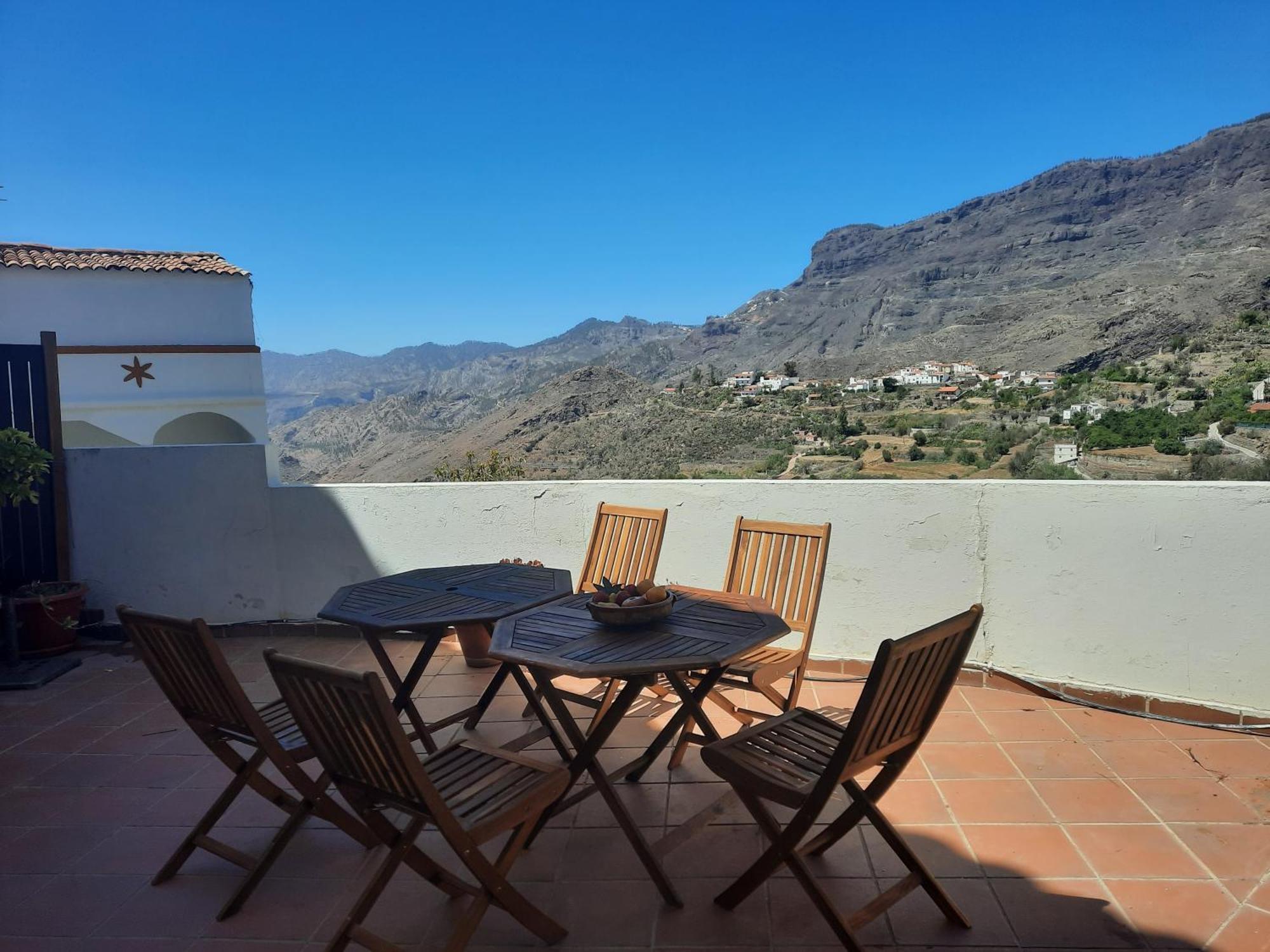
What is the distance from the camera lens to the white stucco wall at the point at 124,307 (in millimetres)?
13211

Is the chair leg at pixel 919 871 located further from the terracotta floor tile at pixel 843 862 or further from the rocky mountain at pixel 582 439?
the rocky mountain at pixel 582 439

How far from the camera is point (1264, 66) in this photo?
73.7 feet

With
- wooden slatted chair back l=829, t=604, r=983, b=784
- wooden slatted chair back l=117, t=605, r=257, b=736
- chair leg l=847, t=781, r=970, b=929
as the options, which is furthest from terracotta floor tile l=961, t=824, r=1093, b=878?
wooden slatted chair back l=117, t=605, r=257, b=736

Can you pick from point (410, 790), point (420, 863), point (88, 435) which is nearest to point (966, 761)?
point (420, 863)

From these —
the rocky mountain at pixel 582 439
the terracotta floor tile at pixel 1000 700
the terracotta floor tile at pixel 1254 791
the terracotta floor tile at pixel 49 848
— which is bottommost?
the terracotta floor tile at pixel 49 848

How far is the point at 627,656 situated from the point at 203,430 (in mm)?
15510

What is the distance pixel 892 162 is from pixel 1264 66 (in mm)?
11863

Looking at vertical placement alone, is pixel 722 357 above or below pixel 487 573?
above

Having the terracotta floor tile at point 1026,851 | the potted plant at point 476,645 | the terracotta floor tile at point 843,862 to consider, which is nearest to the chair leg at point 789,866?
the terracotta floor tile at point 843,862

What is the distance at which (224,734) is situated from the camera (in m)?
2.32

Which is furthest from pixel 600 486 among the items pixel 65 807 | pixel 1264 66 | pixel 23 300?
pixel 1264 66

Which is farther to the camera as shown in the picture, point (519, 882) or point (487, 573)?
point (487, 573)

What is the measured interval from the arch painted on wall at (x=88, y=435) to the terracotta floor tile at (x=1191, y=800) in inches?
603

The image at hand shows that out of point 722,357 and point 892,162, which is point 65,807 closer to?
point 722,357
